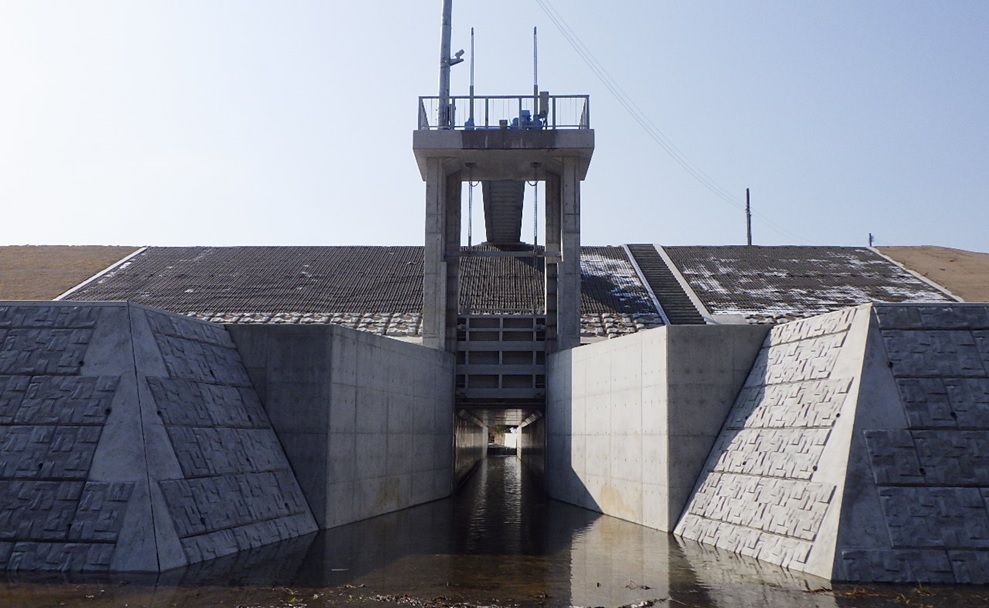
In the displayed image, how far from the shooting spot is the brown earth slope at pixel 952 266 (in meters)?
43.5

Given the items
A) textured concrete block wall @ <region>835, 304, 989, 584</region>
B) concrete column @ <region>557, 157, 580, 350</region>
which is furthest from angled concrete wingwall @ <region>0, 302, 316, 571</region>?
concrete column @ <region>557, 157, 580, 350</region>

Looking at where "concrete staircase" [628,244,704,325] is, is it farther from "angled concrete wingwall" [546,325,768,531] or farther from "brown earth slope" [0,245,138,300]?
"brown earth slope" [0,245,138,300]

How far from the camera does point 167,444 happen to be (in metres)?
15.7

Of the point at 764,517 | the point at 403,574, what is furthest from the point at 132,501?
the point at 764,517

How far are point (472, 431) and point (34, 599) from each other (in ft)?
123

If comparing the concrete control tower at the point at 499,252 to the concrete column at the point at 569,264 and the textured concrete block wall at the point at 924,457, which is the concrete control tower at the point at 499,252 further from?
the textured concrete block wall at the point at 924,457

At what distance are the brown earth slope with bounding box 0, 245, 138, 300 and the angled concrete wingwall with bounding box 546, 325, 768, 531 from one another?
29.7 metres

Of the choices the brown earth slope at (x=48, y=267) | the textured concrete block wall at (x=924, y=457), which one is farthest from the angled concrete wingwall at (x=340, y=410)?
the brown earth slope at (x=48, y=267)

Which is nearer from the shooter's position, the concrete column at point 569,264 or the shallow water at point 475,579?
the shallow water at point 475,579

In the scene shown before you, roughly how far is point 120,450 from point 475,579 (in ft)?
21.6

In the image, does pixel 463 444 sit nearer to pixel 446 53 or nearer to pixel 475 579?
pixel 446 53

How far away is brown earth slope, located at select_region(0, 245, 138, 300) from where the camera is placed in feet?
143

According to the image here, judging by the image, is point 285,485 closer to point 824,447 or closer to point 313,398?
point 313,398

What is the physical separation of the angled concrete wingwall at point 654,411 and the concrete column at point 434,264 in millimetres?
6714
